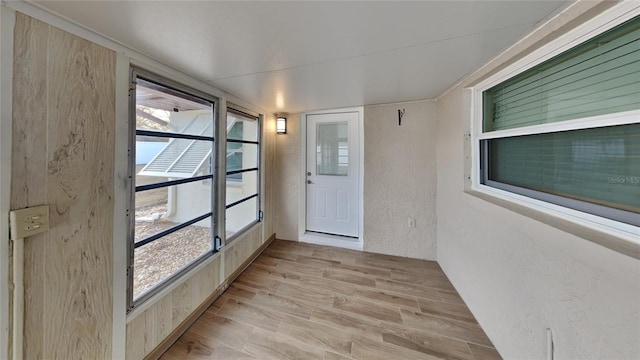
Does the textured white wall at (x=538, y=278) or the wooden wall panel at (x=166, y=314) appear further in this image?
the wooden wall panel at (x=166, y=314)

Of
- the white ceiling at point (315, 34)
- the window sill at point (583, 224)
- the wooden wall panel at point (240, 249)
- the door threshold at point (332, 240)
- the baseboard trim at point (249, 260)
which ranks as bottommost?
the baseboard trim at point (249, 260)

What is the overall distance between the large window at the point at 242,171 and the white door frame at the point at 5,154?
151cm

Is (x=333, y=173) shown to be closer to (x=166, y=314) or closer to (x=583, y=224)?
(x=166, y=314)

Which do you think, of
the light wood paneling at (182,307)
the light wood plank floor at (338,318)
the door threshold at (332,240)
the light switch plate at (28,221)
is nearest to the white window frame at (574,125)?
the light wood plank floor at (338,318)

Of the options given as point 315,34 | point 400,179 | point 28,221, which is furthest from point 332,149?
point 28,221

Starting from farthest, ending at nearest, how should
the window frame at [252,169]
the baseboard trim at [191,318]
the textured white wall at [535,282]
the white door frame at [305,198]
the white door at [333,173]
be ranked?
the white door at [333,173] → the white door frame at [305,198] → the window frame at [252,169] → the baseboard trim at [191,318] → the textured white wall at [535,282]

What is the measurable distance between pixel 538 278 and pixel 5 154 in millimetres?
2581

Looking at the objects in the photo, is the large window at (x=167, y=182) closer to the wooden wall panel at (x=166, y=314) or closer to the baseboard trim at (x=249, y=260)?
the wooden wall panel at (x=166, y=314)

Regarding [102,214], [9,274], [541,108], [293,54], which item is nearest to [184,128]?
[102,214]

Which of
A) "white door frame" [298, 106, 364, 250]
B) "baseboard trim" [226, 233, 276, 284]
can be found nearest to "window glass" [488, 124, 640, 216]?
"white door frame" [298, 106, 364, 250]

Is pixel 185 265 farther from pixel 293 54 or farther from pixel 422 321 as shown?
pixel 422 321

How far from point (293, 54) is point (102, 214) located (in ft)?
4.96

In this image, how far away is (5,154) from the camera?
2.86 feet

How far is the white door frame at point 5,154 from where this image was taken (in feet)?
2.81
